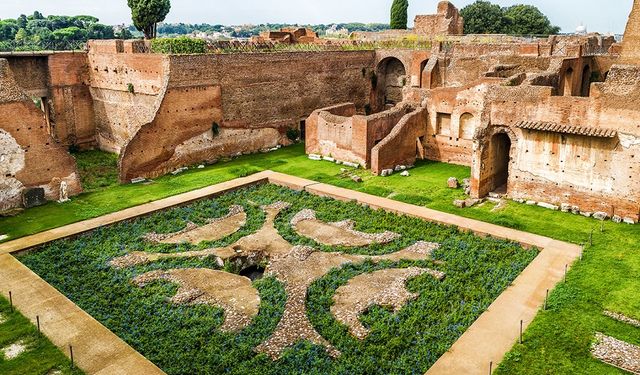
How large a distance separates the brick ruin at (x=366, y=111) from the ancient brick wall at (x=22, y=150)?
0.04 meters

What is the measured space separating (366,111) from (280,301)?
22.7 m

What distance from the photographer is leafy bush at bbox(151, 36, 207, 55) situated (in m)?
24.6

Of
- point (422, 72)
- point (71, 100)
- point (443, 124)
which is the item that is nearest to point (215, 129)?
point (71, 100)

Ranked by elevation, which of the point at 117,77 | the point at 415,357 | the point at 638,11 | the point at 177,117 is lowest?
the point at 415,357

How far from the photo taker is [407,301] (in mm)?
12336

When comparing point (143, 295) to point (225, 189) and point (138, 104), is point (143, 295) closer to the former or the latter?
point (225, 189)

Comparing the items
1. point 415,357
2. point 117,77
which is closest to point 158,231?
point 415,357

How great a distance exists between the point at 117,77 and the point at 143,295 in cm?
1645

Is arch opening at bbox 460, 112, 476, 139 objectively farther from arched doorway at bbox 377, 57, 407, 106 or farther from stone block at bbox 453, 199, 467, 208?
arched doorway at bbox 377, 57, 407, 106

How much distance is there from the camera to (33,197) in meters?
19.0

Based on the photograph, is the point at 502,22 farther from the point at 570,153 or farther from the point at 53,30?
the point at 53,30

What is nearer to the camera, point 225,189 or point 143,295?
point 143,295

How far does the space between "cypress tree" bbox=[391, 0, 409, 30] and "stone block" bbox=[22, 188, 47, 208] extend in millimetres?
40247

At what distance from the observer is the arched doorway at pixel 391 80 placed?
3384 cm
